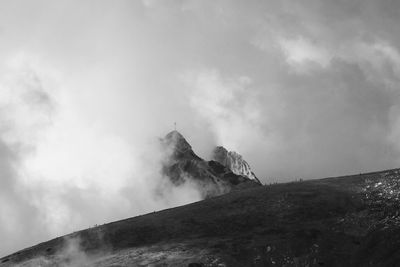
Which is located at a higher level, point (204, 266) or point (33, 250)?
point (33, 250)

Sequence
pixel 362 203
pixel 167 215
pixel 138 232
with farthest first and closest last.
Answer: pixel 167 215
pixel 138 232
pixel 362 203

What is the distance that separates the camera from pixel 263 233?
76188 millimetres

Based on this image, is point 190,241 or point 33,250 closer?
point 190,241

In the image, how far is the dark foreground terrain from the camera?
2685 inches

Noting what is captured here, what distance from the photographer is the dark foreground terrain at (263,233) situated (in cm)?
6819

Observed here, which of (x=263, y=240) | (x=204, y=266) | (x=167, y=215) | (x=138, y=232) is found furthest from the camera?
(x=167, y=215)

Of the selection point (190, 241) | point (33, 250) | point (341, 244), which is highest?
point (33, 250)

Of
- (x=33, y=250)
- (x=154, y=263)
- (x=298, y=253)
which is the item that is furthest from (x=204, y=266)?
(x=33, y=250)

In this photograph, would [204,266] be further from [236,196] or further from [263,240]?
[236,196]

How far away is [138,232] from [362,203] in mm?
32271

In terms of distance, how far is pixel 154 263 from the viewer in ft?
232

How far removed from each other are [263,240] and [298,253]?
6144 millimetres

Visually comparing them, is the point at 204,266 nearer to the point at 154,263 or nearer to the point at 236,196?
the point at 154,263

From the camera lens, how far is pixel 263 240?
73375 mm
